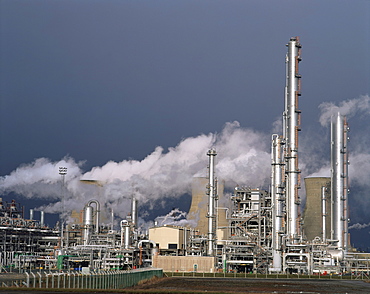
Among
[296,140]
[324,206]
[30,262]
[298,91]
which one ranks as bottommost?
[30,262]

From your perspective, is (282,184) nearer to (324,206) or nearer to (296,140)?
(296,140)

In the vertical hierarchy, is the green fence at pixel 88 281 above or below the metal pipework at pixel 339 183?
below

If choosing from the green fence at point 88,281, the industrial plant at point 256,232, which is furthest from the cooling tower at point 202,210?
the green fence at point 88,281

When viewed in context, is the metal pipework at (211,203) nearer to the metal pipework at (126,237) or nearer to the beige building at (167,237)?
the beige building at (167,237)

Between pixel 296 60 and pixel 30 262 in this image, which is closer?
pixel 296 60

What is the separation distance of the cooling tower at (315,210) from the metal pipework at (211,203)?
17.0 meters

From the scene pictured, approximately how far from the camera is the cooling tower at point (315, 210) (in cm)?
11488

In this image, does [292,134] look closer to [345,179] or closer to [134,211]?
[345,179]

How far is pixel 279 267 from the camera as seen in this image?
307ft

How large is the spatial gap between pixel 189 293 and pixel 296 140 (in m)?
64.8

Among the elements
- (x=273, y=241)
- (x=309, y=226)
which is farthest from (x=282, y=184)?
(x=309, y=226)

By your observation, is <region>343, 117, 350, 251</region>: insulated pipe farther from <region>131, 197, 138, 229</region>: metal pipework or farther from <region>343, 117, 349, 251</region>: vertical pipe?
<region>131, 197, 138, 229</region>: metal pipework

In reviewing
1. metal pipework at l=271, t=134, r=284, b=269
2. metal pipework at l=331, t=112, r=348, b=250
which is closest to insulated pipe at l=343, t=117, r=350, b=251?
metal pipework at l=331, t=112, r=348, b=250

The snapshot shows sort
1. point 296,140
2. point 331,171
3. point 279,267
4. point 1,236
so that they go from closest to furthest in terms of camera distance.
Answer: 1. point 279,267
2. point 296,140
3. point 331,171
4. point 1,236
